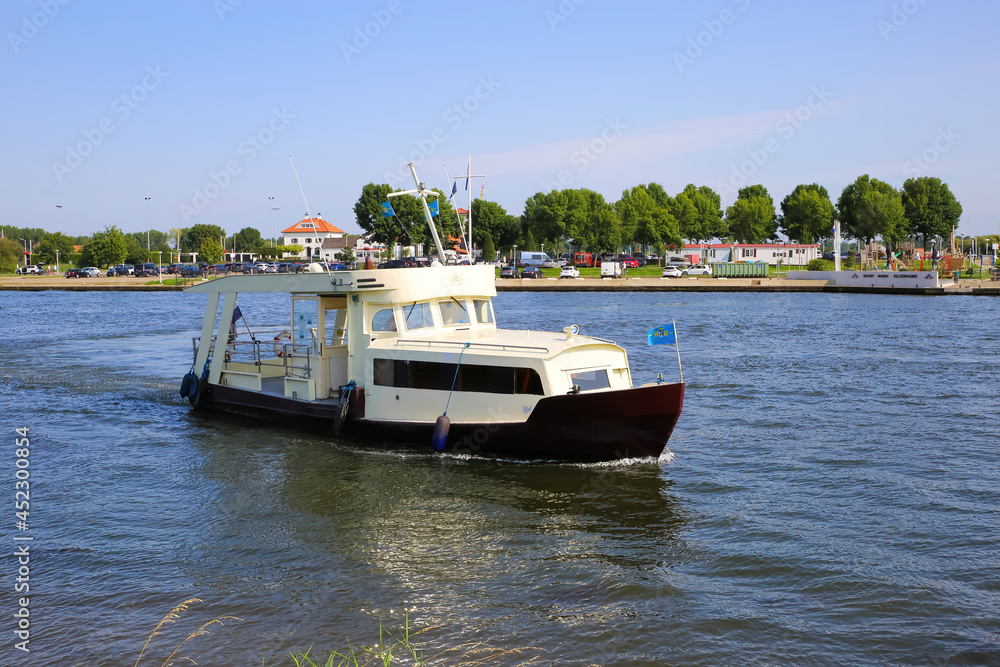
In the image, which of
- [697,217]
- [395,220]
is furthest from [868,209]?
[395,220]

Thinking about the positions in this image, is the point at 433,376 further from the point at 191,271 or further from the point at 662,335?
the point at 191,271

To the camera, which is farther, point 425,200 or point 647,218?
point 647,218

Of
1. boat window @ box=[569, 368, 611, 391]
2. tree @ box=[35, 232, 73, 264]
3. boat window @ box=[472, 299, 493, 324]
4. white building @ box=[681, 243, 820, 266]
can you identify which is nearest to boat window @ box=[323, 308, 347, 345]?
boat window @ box=[472, 299, 493, 324]

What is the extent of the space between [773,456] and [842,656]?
881 centimetres

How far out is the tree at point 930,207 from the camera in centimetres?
12256

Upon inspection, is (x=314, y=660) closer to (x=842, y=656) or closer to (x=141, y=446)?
(x=842, y=656)

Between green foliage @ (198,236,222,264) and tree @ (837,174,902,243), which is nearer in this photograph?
tree @ (837,174,902,243)

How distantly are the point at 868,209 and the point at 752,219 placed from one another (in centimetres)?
1872

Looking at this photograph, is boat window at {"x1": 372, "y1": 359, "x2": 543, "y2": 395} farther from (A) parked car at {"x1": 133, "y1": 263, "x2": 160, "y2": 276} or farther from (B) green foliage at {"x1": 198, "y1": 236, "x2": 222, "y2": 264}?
(B) green foliage at {"x1": 198, "y1": 236, "x2": 222, "y2": 264}

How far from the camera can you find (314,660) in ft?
29.1

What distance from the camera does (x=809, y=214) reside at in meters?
128

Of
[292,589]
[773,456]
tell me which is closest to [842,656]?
[292,589]

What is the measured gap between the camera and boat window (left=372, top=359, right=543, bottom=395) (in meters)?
15.4

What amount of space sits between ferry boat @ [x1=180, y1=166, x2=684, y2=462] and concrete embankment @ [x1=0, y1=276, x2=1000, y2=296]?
2655 inches
